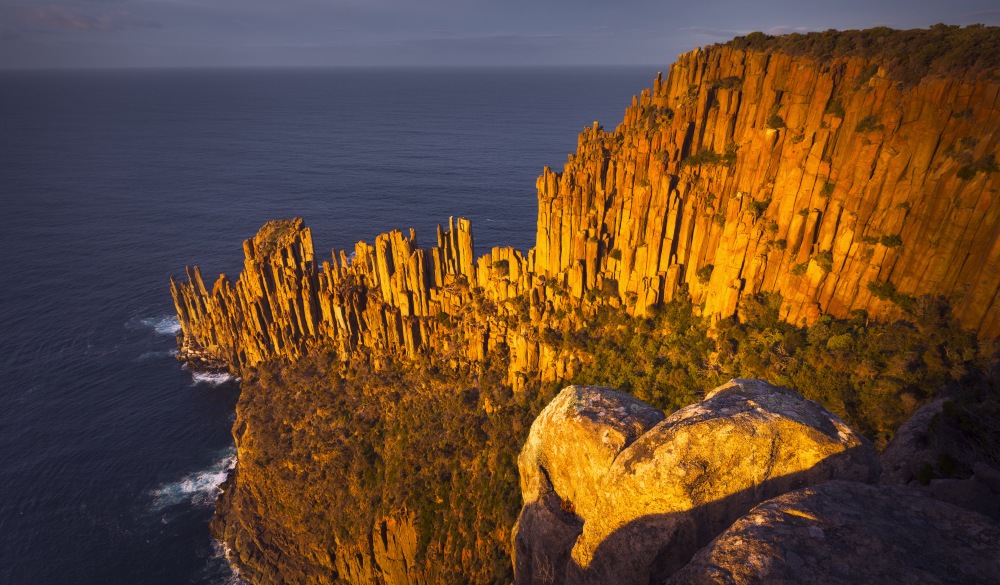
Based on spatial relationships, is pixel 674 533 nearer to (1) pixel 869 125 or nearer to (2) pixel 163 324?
(1) pixel 869 125

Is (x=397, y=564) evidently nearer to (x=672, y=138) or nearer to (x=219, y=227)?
(x=672, y=138)

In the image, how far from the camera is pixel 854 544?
10.3 metres

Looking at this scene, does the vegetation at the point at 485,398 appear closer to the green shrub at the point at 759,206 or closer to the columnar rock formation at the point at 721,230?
the columnar rock formation at the point at 721,230

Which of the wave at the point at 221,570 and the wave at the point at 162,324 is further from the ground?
the wave at the point at 162,324

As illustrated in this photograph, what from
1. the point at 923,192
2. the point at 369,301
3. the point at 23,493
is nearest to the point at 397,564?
the point at 369,301

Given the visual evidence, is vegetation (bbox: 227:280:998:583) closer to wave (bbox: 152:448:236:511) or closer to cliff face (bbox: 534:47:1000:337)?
cliff face (bbox: 534:47:1000:337)

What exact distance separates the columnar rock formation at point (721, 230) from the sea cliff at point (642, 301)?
0.20 meters

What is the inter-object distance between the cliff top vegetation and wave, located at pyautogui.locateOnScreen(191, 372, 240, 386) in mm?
89956

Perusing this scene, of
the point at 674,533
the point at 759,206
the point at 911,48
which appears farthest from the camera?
the point at 759,206

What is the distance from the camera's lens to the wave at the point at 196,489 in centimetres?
6400

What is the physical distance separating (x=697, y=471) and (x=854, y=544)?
448cm

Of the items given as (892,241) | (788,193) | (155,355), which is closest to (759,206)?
(788,193)

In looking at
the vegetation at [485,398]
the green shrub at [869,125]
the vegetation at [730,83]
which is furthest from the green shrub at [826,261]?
the vegetation at [730,83]

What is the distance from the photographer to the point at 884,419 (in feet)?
116
